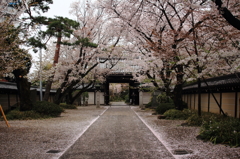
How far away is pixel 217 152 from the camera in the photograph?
18.2ft

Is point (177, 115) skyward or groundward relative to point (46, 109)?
groundward

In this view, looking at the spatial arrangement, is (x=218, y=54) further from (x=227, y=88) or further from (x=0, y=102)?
(x=0, y=102)

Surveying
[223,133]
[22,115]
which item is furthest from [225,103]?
[22,115]

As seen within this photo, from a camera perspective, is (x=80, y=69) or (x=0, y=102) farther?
(x=80, y=69)

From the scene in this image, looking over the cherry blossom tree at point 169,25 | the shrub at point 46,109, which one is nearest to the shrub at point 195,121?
the cherry blossom tree at point 169,25

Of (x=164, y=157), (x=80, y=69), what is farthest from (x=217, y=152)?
(x=80, y=69)

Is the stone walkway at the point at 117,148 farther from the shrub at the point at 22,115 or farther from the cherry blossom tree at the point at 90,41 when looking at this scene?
the cherry blossom tree at the point at 90,41

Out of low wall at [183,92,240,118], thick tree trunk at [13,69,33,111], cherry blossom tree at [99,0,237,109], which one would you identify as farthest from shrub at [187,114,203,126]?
thick tree trunk at [13,69,33,111]

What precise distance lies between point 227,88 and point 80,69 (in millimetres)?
14507

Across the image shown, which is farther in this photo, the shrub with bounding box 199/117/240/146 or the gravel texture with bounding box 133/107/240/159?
the shrub with bounding box 199/117/240/146

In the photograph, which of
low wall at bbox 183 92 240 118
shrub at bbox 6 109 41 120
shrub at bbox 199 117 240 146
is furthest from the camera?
shrub at bbox 6 109 41 120

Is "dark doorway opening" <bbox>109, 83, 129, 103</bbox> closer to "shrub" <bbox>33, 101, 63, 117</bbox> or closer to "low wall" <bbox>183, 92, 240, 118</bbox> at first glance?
"low wall" <bbox>183, 92, 240, 118</bbox>

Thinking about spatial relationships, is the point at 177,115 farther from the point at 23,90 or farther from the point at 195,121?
the point at 23,90

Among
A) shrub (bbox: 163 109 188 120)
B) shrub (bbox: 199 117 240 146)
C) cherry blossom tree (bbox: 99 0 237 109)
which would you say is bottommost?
shrub (bbox: 163 109 188 120)
